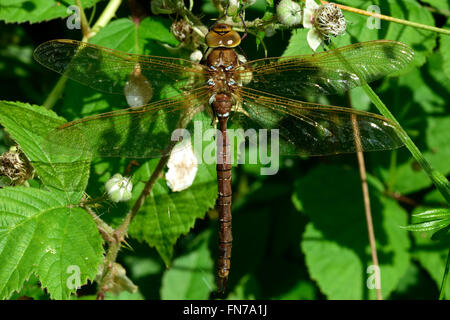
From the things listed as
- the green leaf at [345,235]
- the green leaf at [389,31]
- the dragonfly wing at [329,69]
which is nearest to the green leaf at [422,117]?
the green leaf at [345,235]

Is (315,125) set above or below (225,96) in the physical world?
below

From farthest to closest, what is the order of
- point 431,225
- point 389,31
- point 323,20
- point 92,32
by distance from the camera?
point 92,32 < point 389,31 < point 323,20 < point 431,225

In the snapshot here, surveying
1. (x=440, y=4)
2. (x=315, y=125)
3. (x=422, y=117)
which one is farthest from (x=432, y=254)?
(x=440, y=4)

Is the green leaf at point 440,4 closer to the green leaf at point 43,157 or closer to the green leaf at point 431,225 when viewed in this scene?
the green leaf at point 431,225

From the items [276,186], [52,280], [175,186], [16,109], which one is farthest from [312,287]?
[16,109]

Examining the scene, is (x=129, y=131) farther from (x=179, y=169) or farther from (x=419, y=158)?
(x=419, y=158)
